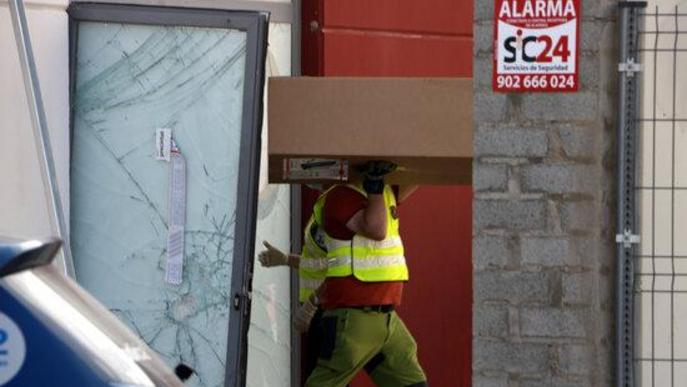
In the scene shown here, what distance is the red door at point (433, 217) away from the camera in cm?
1130

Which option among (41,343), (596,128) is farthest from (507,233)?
(41,343)

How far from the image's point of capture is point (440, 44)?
37.6ft

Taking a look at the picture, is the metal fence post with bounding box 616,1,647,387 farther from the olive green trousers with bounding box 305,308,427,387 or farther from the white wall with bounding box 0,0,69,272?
the white wall with bounding box 0,0,69,272

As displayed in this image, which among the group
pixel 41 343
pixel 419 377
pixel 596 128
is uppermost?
pixel 596 128

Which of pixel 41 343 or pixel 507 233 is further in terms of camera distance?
pixel 507 233

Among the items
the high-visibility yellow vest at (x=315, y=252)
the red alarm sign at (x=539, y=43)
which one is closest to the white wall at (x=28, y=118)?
the high-visibility yellow vest at (x=315, y=252)

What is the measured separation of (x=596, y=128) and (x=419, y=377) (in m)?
2.76

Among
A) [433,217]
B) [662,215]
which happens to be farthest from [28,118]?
[433,217]

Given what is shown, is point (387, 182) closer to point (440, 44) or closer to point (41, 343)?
point (440, 44)

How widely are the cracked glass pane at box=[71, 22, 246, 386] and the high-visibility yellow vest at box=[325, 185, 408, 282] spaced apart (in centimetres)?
82

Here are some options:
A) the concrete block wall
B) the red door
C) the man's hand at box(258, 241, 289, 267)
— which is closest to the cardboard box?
the man's hand at box(258, 241, 289, 267)

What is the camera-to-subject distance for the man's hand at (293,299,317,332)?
9.93 metres

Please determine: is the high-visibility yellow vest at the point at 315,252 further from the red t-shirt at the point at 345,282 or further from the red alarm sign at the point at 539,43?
the red alarm sign at the point at 539,43

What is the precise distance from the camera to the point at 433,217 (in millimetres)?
11484
